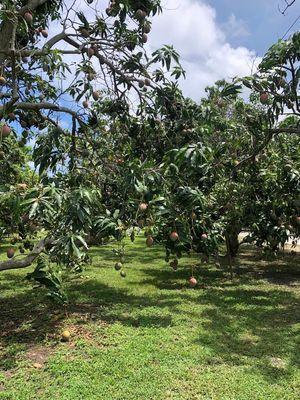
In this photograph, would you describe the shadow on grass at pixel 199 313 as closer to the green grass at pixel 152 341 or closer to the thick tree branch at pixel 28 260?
the green grass at pixel 152 341

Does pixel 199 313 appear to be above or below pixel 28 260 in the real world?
below

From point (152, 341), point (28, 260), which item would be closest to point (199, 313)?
point (152, 341)

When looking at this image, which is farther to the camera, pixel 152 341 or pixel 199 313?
pixel 199 313

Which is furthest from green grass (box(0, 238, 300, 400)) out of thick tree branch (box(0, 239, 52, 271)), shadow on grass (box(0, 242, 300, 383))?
thick tree branch (box(0, 239, 52, 271))

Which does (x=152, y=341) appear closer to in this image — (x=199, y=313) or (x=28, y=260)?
(x=199, y=313)

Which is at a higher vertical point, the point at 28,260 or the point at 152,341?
the point at 28,260

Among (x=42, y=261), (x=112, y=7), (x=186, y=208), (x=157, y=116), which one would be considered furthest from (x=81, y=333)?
(x=112, y=7)

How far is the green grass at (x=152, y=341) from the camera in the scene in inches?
140

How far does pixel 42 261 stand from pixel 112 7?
9.08 feet

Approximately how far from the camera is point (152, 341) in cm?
449

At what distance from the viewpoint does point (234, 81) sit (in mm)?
4660

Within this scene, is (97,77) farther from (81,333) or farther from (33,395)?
(33,395)

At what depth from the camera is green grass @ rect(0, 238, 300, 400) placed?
3547 mm

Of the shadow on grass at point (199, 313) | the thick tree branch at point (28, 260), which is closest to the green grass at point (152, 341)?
the shadow on grass at point (199, 313)
